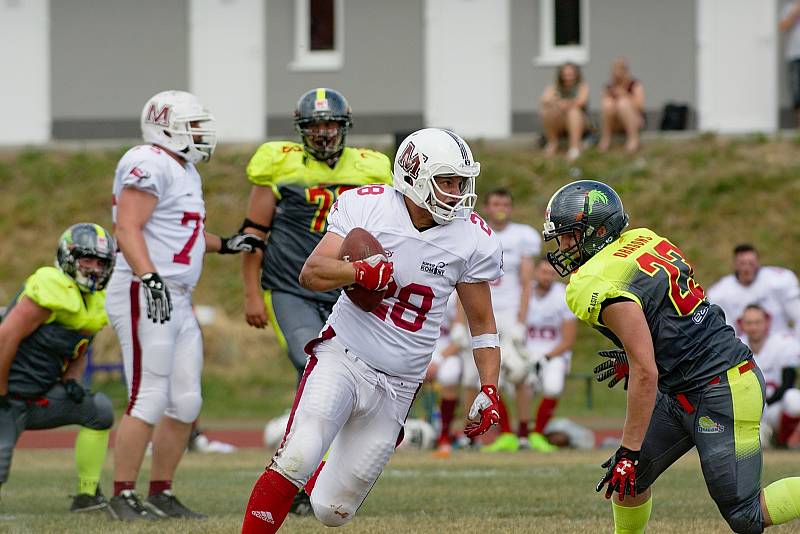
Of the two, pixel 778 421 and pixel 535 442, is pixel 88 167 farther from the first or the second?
pixel 778 421

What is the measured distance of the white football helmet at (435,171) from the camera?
517 centimetres

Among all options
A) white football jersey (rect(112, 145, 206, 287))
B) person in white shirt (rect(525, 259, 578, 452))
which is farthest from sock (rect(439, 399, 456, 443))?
white football jersey (rect(112, 145, 206, 287))

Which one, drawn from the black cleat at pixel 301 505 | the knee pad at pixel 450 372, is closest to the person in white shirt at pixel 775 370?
the knee pad at pixel 450 372

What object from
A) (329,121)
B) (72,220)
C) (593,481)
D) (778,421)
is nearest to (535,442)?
(778,421)

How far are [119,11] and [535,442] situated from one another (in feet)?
39.9

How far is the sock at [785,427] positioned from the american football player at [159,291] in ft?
18.6

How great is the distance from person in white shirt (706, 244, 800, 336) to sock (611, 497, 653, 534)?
652 cm

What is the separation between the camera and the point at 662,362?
5262 millimetres

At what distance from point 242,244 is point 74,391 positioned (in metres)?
1.19

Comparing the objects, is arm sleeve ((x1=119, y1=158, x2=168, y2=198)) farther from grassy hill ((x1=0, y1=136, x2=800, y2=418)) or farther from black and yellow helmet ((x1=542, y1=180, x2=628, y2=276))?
grassy hill ((x1=0, y1=136, x2=800, y2=418))

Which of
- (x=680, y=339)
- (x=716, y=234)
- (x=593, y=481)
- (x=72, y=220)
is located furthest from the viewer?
(x=72, y=220)

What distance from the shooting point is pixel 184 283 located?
6.86 meters

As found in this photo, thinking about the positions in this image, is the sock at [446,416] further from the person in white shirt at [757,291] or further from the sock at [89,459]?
the sock at [89,459]

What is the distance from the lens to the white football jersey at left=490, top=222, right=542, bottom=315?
37.7 feet
